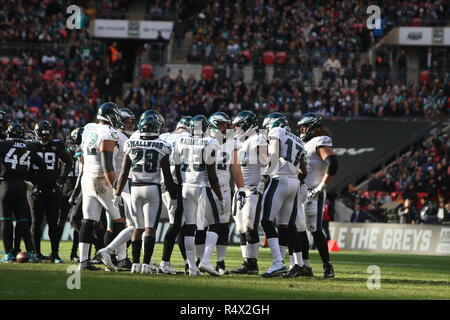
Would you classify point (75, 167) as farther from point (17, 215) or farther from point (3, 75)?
point (3, 75)

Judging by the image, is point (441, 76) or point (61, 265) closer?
point (61, 265)

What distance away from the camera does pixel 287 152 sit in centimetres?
1590

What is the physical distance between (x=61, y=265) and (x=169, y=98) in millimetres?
23810

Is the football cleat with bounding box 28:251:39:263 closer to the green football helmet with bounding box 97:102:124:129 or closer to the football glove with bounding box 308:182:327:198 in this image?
the green football helmet with bounding box 97:102:124:129

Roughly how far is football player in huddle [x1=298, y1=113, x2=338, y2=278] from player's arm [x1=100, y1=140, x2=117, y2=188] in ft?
9.84

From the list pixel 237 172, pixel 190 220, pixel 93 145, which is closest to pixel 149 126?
pixel 93 145

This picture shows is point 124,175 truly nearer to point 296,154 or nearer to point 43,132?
point 296,154

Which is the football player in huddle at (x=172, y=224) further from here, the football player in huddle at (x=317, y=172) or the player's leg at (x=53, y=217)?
the player's leg at (x=53, y=217)

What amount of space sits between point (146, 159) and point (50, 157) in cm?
385

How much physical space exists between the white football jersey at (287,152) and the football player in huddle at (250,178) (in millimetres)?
518

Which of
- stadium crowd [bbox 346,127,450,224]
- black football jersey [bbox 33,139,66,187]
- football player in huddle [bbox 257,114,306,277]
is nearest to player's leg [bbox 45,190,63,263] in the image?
black football jersey [bbox 33,139,66,187]

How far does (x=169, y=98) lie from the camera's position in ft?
133

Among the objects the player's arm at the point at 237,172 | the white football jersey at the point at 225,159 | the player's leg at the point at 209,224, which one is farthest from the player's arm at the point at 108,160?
the player's arm at the point at 237,172
